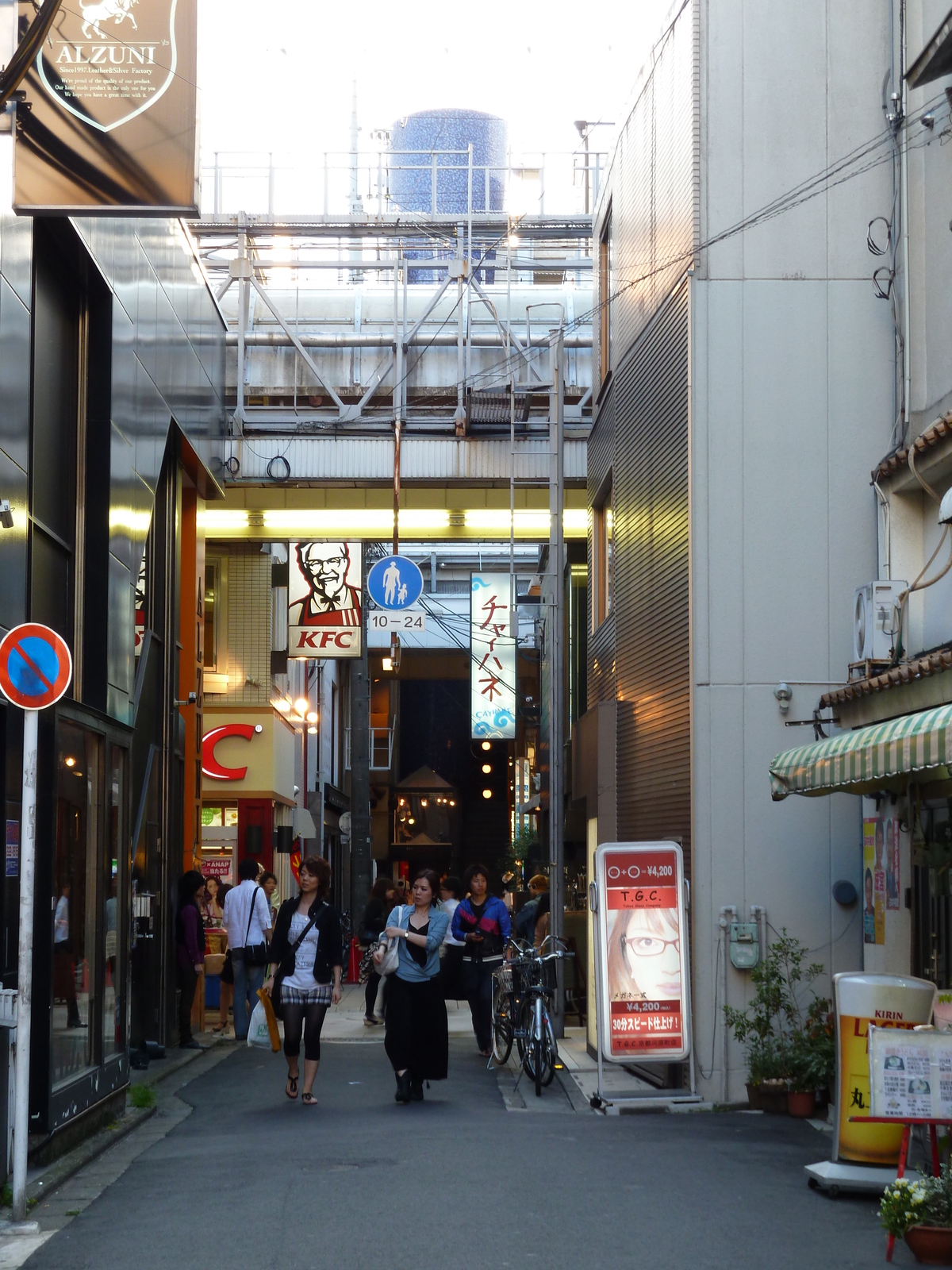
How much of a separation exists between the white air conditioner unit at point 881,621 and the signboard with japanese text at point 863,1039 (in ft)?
11.3

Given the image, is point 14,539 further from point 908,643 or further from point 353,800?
point 353,800

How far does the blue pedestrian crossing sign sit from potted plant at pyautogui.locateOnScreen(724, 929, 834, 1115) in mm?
10209

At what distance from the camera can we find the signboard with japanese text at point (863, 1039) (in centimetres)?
822

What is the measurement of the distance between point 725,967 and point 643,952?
2.25ft

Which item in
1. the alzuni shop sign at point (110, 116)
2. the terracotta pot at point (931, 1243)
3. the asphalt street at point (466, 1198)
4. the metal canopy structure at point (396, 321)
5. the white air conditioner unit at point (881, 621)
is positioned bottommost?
the asphalt street at point (466, 1198)

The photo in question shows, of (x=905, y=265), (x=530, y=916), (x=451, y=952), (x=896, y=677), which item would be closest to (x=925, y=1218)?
(x=896, y=677)

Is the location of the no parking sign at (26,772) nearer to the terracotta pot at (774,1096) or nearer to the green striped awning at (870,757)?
the green striped awning at (870,757)

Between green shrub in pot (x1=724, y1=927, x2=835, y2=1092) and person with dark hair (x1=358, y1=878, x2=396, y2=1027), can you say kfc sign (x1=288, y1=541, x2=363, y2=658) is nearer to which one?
person with dark hair (x1=358, y1=878, x2=396, y2=1027)

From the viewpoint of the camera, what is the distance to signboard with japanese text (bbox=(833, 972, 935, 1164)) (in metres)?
8.22

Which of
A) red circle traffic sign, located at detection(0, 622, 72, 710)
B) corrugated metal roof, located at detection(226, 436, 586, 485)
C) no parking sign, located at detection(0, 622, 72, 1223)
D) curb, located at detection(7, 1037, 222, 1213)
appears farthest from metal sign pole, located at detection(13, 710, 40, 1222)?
corrugated metal roof, located at detection(226, 436, 586, 485)

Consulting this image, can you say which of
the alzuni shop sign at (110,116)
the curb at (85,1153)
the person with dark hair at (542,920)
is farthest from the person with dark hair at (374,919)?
the alzuni shop sign at (110,116)

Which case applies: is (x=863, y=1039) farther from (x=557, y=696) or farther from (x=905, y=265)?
(x=557, y=696)

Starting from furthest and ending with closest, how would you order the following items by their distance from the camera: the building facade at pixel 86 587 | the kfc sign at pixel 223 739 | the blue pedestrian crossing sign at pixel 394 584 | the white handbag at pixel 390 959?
1. the kfc sign at pixel 223 739
2. the blue pedestrian crossing sign at pixel 394 584
3. the white handbag at pixel 390 959
4. the building facade at pixel 86 587

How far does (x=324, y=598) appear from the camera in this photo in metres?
23.2
